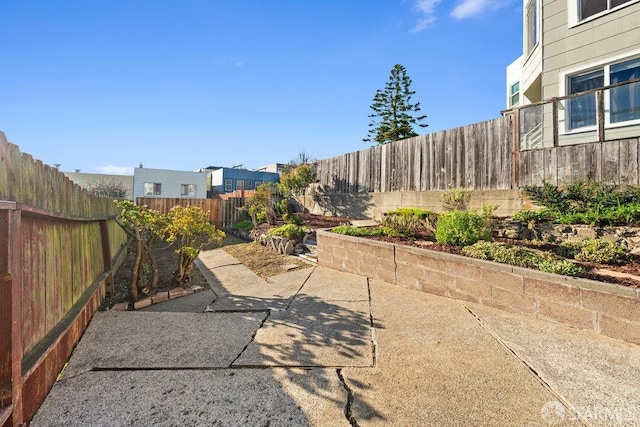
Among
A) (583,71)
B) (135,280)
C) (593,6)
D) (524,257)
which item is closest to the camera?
(524,257)

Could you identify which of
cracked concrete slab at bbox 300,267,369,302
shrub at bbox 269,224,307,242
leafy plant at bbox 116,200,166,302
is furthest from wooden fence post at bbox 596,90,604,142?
leafy plant at bbox 116,200,166,302

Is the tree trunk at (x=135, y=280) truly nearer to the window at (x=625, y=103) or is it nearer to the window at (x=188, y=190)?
the window at (x=625, y=103)

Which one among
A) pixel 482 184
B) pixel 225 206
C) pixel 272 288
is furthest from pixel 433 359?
pixel 225 206

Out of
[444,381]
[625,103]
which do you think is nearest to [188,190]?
[625,103]

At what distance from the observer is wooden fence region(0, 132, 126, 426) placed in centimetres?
179

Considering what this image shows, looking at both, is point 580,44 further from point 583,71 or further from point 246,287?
point 246,287

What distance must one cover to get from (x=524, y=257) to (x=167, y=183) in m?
29.9

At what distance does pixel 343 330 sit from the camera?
350 cm

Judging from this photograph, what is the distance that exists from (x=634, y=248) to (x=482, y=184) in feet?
11.4

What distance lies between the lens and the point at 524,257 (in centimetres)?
415

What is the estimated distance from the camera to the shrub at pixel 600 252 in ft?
13.8

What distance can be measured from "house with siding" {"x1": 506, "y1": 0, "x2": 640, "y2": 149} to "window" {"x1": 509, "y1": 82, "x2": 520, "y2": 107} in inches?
114
